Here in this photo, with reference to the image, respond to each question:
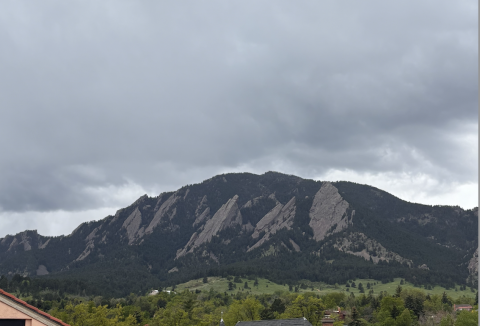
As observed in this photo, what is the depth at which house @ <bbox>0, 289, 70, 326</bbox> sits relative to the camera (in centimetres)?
1980

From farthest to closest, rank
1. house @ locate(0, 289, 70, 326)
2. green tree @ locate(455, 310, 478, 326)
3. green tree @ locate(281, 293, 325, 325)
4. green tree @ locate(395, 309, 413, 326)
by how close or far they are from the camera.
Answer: green tree @ locate(395, 309, 413, 326)
green tree @ locate(281, 293, 325, 325)
green tree @ locate(455, 310, 478, 326)
house @ locate(0, 289, 70, 326)

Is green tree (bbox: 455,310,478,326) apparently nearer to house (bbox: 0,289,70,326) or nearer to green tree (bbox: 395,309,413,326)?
green tree (bbox: 395,309,413,326)

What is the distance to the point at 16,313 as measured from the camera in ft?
65.6

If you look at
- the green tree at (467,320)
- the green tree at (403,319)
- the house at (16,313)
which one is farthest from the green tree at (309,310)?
the house at (16,313)

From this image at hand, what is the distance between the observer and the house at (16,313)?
779 inches

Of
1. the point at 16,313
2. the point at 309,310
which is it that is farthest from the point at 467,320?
the point at 16,313

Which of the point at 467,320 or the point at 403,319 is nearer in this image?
the point at 467,320

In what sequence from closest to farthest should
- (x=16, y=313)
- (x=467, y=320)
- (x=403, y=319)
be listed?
(x=16, y=313) → (x=467, y=320) → (x=403, y=319)

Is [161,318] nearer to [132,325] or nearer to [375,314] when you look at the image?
[132,325]

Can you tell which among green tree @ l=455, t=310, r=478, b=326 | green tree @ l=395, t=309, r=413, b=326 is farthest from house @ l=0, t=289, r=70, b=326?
green tree @ l=395, t=309, r=413, b=326

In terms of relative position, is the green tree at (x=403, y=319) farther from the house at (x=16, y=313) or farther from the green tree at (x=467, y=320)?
the house at (x=16, y=313)

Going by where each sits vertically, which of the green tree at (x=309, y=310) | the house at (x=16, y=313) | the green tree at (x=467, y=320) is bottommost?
the green tree at (x=467, y=320)

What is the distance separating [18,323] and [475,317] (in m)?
152

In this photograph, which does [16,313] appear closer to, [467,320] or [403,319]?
[467,320]
